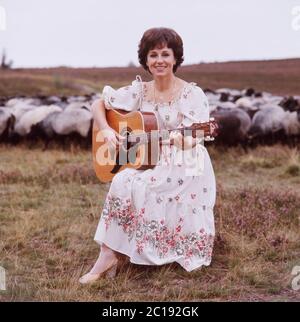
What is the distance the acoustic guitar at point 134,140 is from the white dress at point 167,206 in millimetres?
84

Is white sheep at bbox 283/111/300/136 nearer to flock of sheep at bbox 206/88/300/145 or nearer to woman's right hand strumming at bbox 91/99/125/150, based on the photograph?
flock of sheep at bbox 206/88/300/145

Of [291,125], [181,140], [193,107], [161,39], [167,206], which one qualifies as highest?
[161,39]

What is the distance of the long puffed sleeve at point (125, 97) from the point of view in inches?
181

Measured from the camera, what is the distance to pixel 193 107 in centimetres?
435

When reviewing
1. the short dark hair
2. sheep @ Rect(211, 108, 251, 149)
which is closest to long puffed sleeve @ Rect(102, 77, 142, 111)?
the short dark hair

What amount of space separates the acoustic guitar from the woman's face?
1.00ft

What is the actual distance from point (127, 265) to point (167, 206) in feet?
1.73

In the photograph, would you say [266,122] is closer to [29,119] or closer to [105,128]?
[29,119]

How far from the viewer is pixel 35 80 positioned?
28.8 m

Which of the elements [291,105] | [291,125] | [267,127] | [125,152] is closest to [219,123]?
[267,127]

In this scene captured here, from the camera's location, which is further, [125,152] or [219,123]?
[219,123]

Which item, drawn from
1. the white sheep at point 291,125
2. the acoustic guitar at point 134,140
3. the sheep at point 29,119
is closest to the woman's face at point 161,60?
the acoustic guitar at point 134,140

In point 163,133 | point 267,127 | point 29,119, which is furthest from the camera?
point 29,119

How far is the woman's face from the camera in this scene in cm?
436
